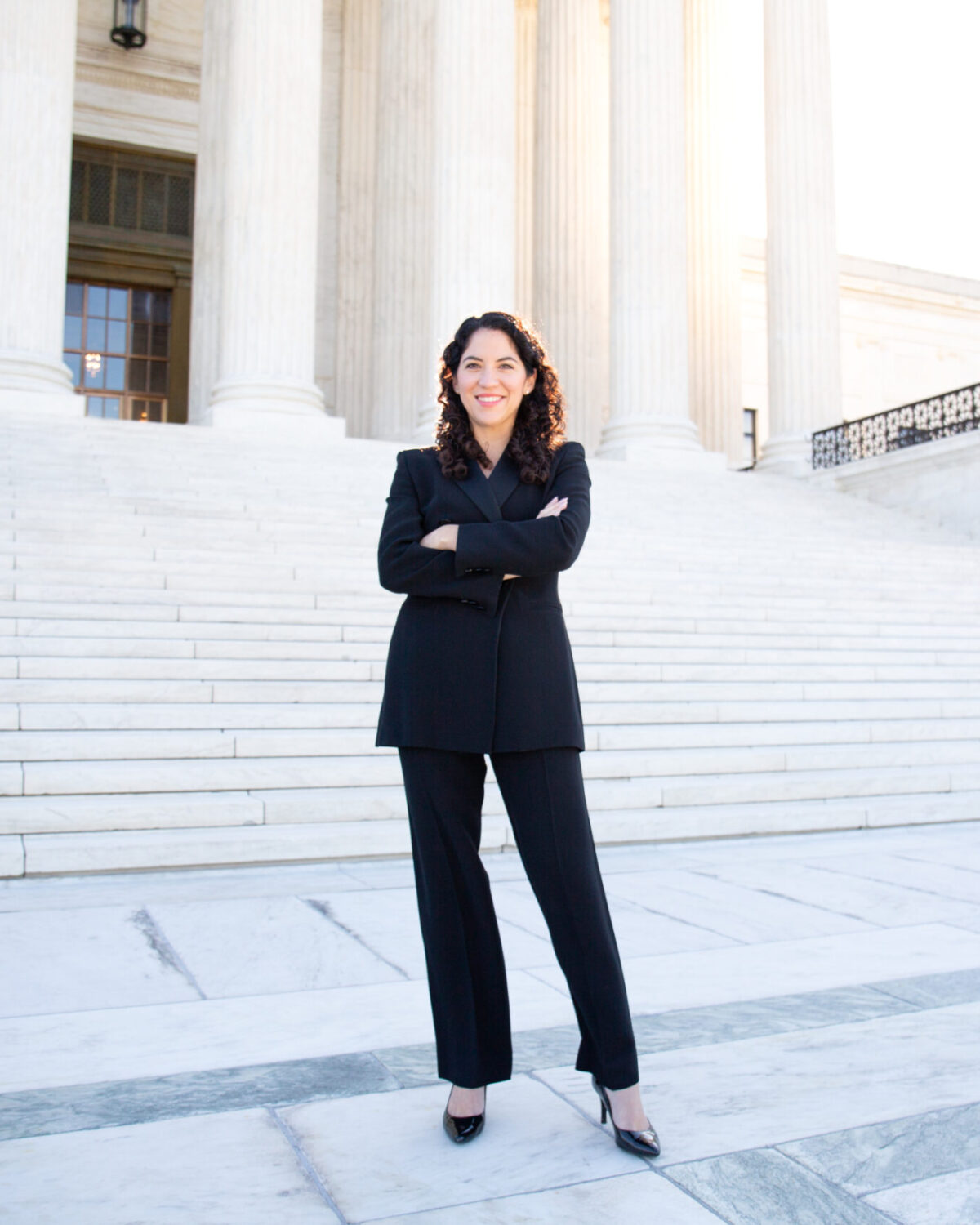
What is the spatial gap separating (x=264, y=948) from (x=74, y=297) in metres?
23.0

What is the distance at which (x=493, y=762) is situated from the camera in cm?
299

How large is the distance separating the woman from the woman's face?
0.16 meters

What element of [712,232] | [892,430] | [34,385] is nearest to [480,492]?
[34,385]

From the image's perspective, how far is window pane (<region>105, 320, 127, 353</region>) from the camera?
82.7 ft

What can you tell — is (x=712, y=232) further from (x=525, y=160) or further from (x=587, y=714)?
(x=587, y=714)

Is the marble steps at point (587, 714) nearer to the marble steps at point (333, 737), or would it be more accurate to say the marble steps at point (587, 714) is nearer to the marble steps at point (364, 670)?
the marble steps at point (333, 737)

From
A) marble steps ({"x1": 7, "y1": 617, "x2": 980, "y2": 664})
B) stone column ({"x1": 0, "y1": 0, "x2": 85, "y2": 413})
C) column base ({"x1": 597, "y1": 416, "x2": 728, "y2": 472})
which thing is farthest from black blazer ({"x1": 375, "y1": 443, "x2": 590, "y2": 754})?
column base ({"x1": 597, "y1": 416, "x2": 728, "y2": 472})

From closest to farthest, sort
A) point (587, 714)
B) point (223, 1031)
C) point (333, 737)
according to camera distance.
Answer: point (223, 1031) < point (333, 737) < point (587, 714)

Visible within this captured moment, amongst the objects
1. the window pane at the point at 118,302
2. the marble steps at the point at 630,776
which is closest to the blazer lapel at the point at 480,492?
the marble steps at the point at 630,776

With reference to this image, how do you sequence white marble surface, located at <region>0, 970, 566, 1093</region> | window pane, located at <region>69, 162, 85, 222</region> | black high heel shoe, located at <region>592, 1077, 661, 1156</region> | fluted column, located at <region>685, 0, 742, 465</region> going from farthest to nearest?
fluted column, located at <region>685, 0, 742, 465</region> < window pane, located at <region>69, 162, 85, 222</region> < white marble surface, located at <region>0, 970, 566, 1093</region> < black high heel shoe, located at <region>592, 1077, 661, 1156</region>

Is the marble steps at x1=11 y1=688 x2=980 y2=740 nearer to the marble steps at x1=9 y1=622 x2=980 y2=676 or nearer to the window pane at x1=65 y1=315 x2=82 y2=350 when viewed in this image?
the marble steps at x1=9 y1=622 x2=980 y2=676

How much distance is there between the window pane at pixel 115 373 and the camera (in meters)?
24.9

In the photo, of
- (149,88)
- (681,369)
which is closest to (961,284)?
(681,369)

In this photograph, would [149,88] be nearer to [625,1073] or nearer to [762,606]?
[762,606]
